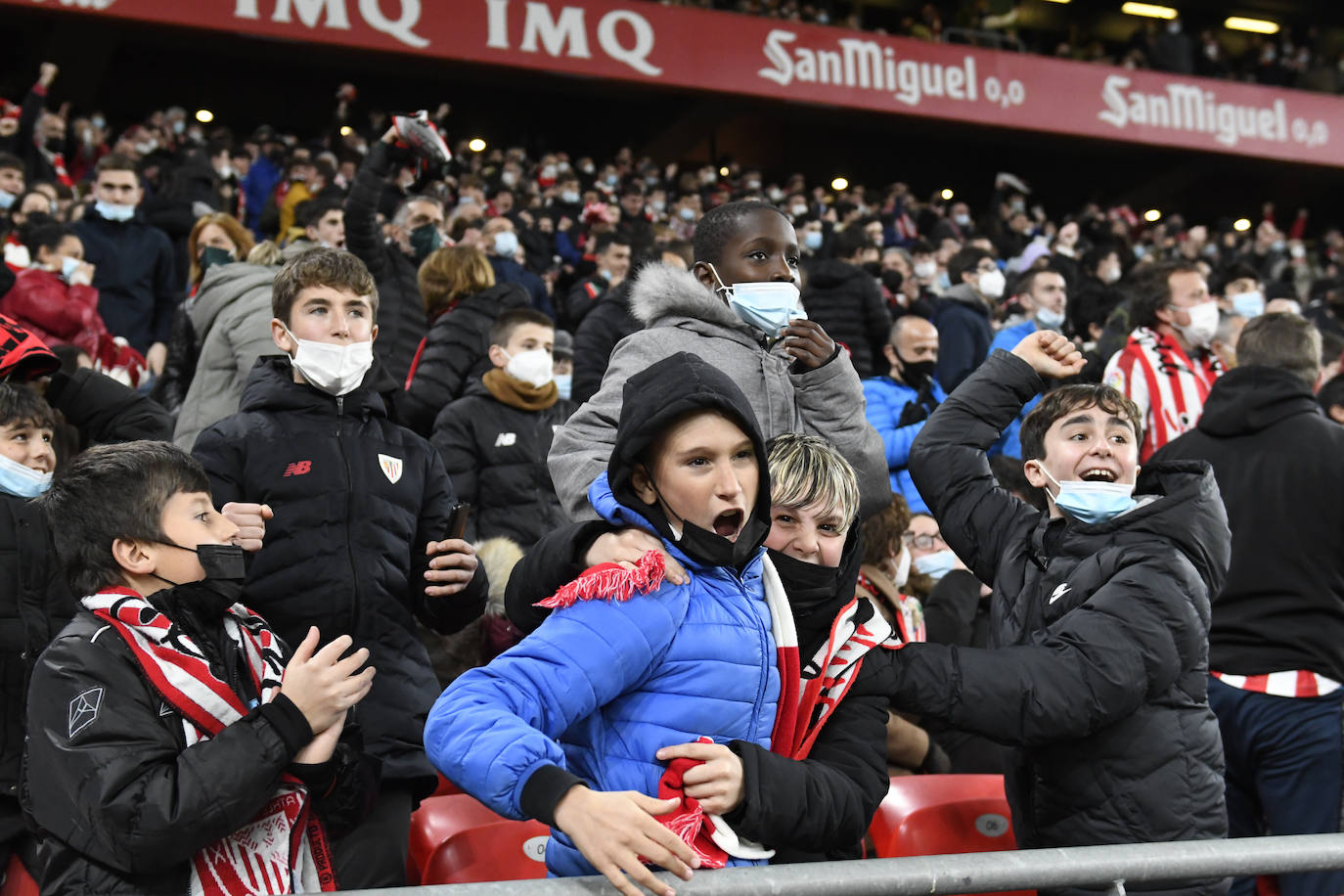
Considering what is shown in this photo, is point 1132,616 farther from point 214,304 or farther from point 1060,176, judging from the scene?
point 1060,176

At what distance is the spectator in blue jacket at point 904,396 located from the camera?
5211 millimetres

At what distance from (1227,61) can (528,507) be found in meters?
23.6

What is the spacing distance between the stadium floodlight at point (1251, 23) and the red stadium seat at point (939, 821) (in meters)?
28.0

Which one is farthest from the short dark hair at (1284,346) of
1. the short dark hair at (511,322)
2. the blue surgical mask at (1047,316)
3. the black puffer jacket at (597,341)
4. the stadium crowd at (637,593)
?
the blue surgical mask at (1047,316)

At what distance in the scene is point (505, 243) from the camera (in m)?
8.98

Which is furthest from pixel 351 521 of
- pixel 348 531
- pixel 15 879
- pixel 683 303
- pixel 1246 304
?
pixel 1246 304

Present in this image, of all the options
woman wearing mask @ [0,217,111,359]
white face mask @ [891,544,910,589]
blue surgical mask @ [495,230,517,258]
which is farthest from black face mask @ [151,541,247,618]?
blue surgical mask @ [495,230,517,258]

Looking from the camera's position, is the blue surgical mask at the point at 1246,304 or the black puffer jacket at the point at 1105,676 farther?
the blue surgical mask at the point at 1246,304

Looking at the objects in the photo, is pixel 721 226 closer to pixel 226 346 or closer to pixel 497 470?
pixel 497 470

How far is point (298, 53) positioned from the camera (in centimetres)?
1830

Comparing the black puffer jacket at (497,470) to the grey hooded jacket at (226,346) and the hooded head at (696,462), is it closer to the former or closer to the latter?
the grey hooded jacket at (226,346)

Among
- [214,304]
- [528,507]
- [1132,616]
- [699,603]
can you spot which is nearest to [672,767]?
[699,603]

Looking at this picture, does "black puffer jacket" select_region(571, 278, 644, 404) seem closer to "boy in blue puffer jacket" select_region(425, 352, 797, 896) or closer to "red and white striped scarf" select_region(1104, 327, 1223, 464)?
"red and white striped scarf" select_region(1104, 327, 1223, 464)

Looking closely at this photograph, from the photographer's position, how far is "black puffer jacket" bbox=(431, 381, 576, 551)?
182 inches
